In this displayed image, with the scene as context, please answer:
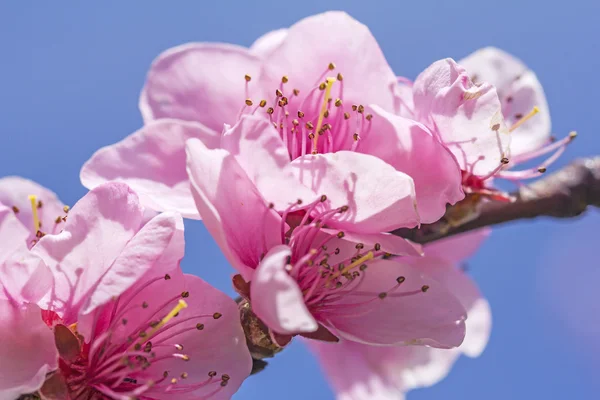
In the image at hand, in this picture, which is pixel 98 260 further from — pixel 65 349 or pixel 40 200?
pixel 40 200

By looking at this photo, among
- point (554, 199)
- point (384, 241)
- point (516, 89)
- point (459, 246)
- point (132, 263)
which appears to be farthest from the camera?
point (459, 246)

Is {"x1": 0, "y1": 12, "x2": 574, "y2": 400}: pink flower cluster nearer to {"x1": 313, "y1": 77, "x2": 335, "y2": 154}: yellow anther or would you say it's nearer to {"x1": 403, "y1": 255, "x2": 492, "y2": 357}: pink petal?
{"x1": 313, "y1": 77, "x2": 335, "y2": 154}: yellow anther

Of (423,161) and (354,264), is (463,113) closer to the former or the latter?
(423,161)

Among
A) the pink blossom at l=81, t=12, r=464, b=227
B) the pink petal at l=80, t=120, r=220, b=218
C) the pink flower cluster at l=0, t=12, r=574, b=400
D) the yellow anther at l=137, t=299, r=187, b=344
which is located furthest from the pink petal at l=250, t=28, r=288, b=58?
the yellow anther at l=137, t=299, r=187, b=344

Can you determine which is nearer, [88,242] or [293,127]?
[88,242]

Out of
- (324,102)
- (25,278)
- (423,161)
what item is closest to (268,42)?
(324,102)

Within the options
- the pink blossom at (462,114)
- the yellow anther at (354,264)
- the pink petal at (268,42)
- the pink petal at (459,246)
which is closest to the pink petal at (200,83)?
the pink petal at (268,42)

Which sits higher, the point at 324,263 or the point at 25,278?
the point at 25,278
